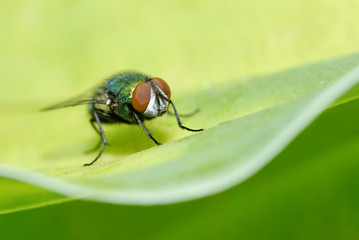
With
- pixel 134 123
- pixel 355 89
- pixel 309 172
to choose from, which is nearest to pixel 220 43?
pixel 134 123

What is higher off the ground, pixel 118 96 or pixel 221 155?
pixel 221 155

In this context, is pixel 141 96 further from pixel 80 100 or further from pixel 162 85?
pixel 80 100

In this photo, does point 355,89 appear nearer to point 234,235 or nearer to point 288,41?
point 234,235

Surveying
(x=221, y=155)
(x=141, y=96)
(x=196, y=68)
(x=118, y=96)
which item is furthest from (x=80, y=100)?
(x=221, y=155)

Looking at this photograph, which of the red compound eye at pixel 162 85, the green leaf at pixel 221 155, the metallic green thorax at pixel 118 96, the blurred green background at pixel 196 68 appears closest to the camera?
the green leaf at pixel 221 155

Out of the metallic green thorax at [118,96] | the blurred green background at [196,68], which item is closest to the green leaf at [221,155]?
the blurred green background at [196,68]

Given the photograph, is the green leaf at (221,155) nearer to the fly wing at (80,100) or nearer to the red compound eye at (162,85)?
the red compound eye at (162,85)

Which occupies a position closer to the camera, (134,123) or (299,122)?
(299,122)
